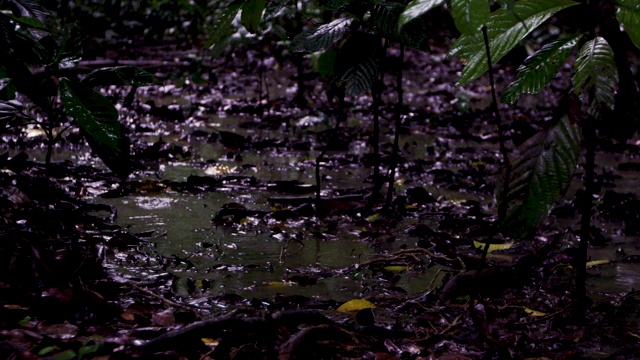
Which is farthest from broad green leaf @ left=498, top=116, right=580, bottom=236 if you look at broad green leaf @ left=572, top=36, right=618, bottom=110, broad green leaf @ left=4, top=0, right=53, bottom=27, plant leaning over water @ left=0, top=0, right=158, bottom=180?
broad green leaf @ left=4, top=0, right=53, bottom=27

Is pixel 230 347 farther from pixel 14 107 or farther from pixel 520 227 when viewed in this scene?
pixel 14 107

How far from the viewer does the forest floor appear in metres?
1.83

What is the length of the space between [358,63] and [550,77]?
2.52ft

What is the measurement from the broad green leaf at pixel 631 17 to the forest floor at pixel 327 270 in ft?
2.26

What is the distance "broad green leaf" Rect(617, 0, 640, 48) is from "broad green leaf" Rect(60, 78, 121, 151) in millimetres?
1393

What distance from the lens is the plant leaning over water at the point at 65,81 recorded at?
1999 millimetres

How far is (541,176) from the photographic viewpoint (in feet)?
5.98

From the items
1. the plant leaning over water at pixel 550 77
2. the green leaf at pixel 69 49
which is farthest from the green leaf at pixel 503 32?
the green leaf at pixel 69 49

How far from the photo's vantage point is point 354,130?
18.1 ft

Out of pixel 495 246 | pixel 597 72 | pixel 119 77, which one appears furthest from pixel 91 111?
pixel 495 246

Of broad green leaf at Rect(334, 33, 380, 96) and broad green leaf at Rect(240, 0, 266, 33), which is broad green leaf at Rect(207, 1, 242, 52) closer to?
broad green leaf at Rect(240, 0, 266, 33)

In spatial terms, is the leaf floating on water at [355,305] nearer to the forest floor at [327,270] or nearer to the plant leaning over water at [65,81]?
the forest floor at [327,270]

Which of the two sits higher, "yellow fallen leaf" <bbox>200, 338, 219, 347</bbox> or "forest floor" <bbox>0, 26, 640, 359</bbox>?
"forest floor" <bbox>0, 26, 640, 359</bbox>

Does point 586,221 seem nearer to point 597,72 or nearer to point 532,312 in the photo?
point 532,312
